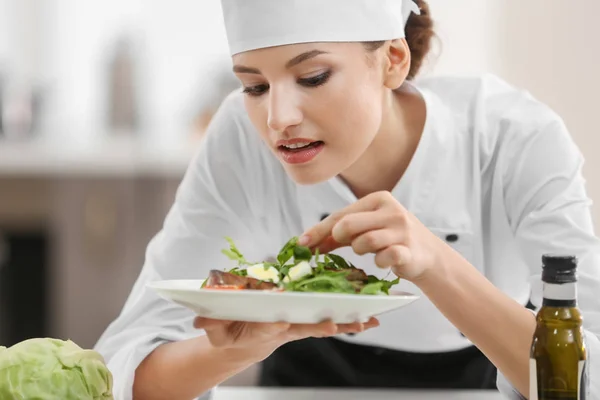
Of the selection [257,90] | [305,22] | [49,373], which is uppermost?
[305,22]

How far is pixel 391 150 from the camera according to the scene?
5.51 ft

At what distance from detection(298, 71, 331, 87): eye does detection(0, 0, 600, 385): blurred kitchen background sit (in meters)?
2.44

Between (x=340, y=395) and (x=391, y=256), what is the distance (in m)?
0.55

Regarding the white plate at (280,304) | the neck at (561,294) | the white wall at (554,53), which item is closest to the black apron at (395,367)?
the white plate at (280,304)

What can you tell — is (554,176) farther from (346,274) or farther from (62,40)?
(62,40)

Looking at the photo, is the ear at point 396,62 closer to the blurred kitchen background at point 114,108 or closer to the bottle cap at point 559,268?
the bottle cap at point 559,268

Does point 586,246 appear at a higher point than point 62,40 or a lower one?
lower

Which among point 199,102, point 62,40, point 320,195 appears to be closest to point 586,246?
point 320,195

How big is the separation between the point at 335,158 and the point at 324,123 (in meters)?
0.07

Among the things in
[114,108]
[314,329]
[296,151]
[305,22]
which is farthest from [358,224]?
[114,108]

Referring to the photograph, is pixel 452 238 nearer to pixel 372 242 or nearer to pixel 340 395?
pixel 340 395

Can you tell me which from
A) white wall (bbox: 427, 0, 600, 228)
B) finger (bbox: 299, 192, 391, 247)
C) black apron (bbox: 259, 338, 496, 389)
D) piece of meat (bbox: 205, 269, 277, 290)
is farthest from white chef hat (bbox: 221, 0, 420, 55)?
white wall (bbox: 427, 0, 600, 228)

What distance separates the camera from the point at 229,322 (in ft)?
3.82

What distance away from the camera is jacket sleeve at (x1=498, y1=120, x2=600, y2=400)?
4.50 ft
